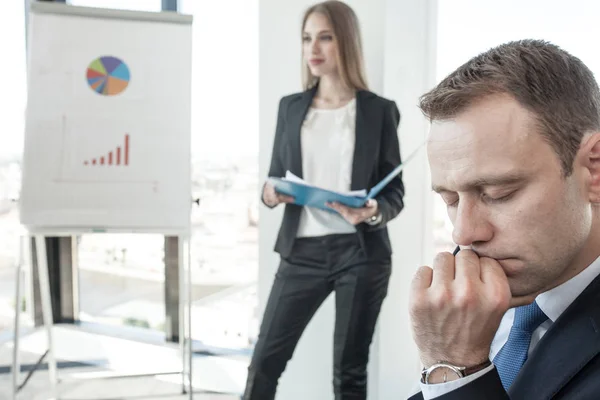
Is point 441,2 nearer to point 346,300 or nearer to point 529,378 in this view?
point 346,300

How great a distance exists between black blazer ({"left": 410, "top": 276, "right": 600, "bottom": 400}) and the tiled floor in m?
2.21

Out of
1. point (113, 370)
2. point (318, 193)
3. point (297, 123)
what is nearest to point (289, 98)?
point (297, 123)

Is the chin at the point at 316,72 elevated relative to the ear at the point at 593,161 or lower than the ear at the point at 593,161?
elevated

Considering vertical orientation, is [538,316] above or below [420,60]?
below

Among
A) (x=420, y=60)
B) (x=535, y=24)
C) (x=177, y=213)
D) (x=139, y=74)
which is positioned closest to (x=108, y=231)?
(x=177, y=213)

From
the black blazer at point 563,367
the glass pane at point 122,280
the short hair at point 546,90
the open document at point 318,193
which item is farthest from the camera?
the glass pane at point 122,280

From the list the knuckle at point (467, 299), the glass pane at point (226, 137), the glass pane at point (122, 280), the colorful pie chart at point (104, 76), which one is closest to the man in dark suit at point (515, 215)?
the knuckle at point (467, 299)

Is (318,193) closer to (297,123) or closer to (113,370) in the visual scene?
(297,123)

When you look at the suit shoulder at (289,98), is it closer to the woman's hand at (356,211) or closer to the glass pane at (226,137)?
the glass pane at (226,137)

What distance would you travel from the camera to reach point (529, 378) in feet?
2.52

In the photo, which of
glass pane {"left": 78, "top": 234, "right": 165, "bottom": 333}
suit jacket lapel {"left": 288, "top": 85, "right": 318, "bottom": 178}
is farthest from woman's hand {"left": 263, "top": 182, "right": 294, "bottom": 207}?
glass pane {"left": 78, "top": 234, "right": 165, "bottom": 333}

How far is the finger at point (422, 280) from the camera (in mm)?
826

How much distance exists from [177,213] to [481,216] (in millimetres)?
1604

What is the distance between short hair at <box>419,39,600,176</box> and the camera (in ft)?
2.64
